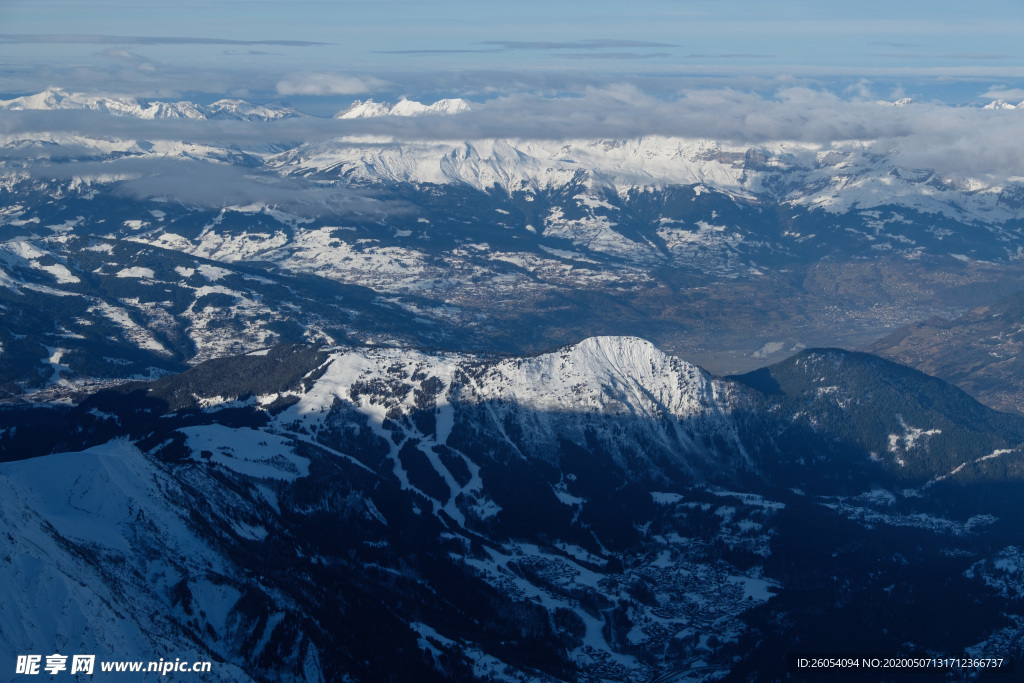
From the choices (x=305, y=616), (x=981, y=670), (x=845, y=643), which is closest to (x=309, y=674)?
(x=305, y=616)

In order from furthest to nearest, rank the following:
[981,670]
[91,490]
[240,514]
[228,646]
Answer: [240,514] < [91,490] < [981,670] < [228,646]

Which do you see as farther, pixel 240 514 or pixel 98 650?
pixel 240 514

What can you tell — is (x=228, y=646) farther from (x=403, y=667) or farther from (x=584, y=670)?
(x=584, y=670)

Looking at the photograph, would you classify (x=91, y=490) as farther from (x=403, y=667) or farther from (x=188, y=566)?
(x=403, y=667)

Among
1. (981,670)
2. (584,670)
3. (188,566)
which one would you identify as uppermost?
(188,566)

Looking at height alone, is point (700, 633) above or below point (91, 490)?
below

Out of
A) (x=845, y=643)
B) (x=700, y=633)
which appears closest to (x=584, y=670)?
(x=700, y=633)

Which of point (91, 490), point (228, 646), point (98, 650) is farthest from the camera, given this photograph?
point (91, 490)

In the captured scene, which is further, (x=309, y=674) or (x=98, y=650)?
(x=309, y=674)

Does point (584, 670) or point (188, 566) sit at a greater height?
point (188, 566)
